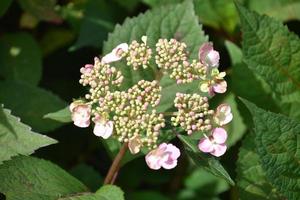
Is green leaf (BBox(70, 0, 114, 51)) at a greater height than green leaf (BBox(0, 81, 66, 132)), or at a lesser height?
greater

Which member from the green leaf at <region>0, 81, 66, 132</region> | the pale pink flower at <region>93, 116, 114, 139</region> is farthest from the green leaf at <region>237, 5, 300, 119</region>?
the green leaf at <region>0, 81, 66, 132</region>

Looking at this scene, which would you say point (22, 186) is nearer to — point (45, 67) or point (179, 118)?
point (179, 118)

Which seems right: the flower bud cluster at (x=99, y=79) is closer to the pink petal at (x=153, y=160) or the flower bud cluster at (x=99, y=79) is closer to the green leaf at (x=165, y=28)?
the pink petal at (x=153, y=160)

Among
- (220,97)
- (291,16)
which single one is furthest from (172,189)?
(291,16)

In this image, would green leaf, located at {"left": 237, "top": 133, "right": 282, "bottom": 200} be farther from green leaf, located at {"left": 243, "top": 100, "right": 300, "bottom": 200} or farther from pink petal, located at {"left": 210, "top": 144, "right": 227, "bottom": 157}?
pink petal, located at {"left": 210, "top": 144, "right": 227, "bottom": 157}

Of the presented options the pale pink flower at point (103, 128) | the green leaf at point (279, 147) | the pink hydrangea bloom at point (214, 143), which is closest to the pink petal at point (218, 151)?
the pink hydrangea bloom at point (214, 143)

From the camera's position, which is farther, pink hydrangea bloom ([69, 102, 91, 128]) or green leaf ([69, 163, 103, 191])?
green leaf ([69, 163, 103, 191])

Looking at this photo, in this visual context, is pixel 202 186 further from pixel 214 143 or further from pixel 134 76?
pixel 214 143
